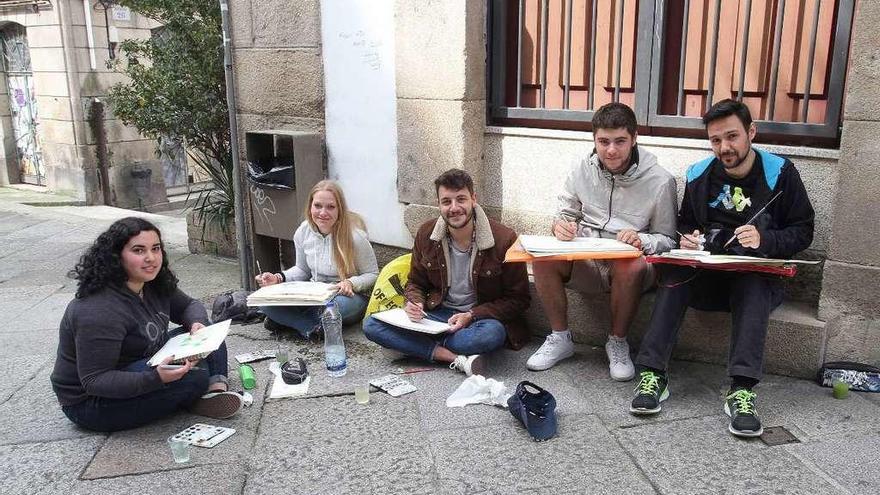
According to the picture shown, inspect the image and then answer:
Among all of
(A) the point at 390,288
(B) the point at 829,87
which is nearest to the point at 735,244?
(B) the point at 829,87

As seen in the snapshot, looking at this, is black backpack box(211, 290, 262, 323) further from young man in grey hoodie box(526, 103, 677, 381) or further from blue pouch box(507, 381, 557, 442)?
blue pouch box(507, 381, 557, 442)

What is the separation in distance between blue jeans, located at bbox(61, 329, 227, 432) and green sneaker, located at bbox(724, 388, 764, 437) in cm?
245

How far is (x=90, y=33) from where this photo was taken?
12070 millimetres

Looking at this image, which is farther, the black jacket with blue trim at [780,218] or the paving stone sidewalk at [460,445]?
the black jacket with blue trim at [780,218]

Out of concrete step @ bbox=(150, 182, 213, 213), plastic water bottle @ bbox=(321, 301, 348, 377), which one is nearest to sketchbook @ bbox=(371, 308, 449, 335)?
plastic water bottle @ bbox=(321, 301, 348, 377)

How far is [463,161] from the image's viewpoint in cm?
481

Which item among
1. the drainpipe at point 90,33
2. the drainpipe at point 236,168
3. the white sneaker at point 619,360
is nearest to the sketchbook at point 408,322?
the white sneaker at point 619,360

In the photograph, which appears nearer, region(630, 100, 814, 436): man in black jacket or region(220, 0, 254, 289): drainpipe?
region(630, 100, 814, 436): man in black jacket

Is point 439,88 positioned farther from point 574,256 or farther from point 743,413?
point 743,413

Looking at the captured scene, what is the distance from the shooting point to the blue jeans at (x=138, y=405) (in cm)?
334

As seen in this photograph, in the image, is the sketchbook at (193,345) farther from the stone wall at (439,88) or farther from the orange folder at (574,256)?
the stone wall at (439,88)

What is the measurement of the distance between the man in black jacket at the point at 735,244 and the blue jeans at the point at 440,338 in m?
0.81

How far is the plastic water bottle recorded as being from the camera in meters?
4.09

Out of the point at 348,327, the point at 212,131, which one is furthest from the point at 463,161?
the point at 212,131
